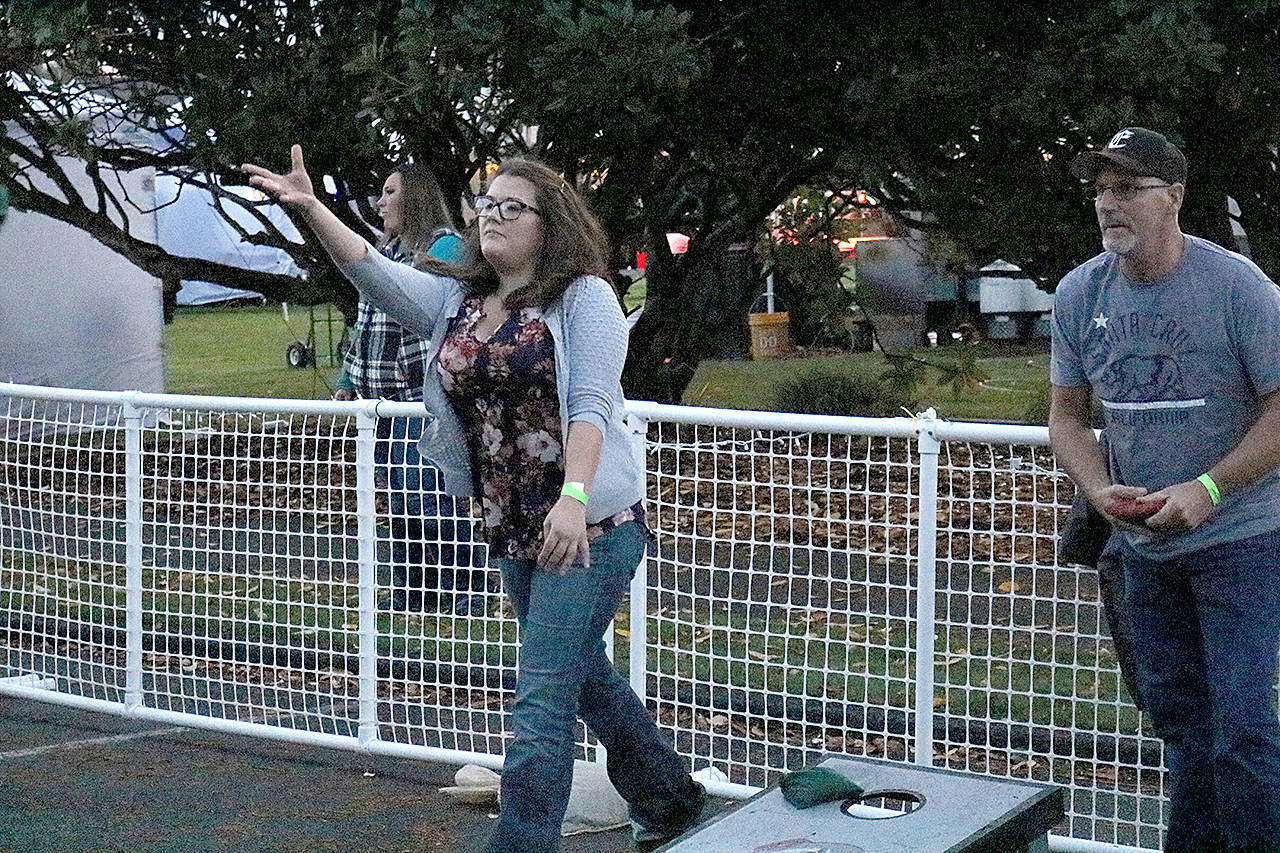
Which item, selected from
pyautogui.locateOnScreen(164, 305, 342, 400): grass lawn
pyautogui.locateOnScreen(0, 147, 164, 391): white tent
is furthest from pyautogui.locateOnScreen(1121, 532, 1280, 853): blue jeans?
pyautogui.locateOnScreen(0, 147, 164, 391): white tent

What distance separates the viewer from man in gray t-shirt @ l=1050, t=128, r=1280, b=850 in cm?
379

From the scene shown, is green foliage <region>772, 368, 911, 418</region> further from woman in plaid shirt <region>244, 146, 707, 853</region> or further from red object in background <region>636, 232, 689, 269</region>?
woman in plaid shirt <region>244, 146, 707, 853</region>

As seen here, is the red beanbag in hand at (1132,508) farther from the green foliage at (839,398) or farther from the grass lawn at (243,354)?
the grass lawn at (243,354)

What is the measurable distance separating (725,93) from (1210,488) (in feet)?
17.1

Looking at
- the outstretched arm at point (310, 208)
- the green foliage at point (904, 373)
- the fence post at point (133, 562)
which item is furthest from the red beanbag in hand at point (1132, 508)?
the green foliage at point (904, 373)

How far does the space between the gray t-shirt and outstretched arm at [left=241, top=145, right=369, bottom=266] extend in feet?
5.88

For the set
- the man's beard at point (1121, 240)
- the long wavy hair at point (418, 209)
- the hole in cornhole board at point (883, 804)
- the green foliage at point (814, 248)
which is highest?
the green foliage at point (814, 248)

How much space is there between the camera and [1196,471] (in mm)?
3869

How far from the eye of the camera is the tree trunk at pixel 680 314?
12773 millimetres

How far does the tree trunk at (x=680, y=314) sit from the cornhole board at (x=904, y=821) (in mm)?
8777

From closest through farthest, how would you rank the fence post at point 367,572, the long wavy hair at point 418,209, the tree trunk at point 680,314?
the fence post at point 367,572 < the long wavy hair at point 418,209 < the tree trunk at point 680,314

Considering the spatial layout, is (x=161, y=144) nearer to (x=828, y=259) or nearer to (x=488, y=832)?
(x=828, y=259)

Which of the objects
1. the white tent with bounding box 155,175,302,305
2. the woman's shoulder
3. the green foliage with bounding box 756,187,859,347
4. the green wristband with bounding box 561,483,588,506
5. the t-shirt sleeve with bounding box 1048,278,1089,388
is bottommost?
the green wristband with bounding box 561,483,588,506

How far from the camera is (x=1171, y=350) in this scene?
3.86 meters
